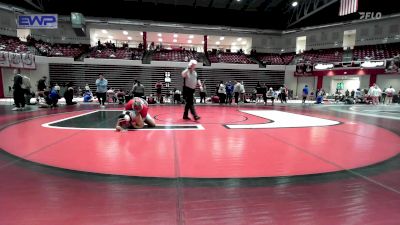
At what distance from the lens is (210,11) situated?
29.0 meters

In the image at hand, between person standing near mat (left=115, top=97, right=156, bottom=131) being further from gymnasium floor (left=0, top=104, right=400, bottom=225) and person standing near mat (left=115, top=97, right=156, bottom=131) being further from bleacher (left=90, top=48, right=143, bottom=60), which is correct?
bleacher (left=90, top=48, right=143, bottom=60)

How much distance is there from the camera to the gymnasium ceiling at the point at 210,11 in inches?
1000

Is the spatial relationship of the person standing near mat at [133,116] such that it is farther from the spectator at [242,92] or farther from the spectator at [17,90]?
the spectator at [242,92]

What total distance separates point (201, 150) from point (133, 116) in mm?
2065

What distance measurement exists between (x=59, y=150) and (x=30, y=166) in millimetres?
670

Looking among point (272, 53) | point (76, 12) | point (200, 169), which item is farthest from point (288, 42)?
point (200, 169)

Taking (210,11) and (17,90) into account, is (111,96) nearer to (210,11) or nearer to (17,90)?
(17,90)

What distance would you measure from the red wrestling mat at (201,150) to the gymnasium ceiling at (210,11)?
23.5 meters

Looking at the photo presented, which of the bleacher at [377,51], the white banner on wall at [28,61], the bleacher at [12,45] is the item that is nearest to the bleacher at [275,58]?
the bleacher at [377,51]

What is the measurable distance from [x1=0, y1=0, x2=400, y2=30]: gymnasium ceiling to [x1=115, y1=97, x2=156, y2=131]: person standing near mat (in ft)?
78.5

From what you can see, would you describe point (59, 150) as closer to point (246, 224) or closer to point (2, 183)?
point (2, 183)

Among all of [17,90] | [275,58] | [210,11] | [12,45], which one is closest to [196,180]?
[17,90]

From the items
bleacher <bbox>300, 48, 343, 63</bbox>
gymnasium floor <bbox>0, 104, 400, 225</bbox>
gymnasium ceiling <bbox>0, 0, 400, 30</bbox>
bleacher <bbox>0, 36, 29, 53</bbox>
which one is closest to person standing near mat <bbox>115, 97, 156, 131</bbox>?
gymnasium floor <bbox>0, 104, 400, 225</bbox>

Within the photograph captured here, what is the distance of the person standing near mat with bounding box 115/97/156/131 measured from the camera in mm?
4891
